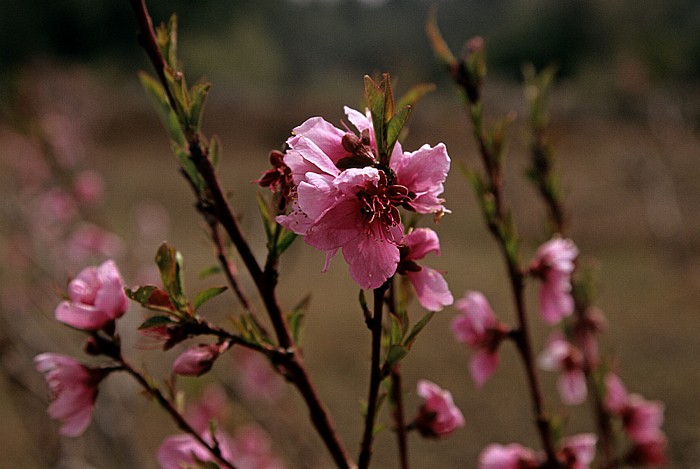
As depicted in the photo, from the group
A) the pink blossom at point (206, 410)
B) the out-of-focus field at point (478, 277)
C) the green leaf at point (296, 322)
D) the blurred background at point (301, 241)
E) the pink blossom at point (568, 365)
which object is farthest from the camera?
the out-of-focus field at point (478, 277)

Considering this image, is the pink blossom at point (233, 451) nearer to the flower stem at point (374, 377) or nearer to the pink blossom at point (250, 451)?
the pink blossom at point (250, 451)

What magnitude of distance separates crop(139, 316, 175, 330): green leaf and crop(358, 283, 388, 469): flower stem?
0.10 metres

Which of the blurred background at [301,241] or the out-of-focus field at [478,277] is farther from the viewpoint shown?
the out-of-focus field at [478,277]

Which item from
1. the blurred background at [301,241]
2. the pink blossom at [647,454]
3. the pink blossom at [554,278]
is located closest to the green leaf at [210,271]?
the blurred background at [301,241]

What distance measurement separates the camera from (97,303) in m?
0.32

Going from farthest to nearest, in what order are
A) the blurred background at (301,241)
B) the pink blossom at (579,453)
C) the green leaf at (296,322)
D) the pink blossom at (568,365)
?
1. the blurred background at (301,241)
2. the pink blossom at (568,365)
3. the pink blossom at (579,453)
4. the green leaf at (296,322)

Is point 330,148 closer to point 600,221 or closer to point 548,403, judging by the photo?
point 548,403

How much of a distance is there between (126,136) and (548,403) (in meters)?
8.82

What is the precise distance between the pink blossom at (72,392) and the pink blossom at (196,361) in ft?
0.22

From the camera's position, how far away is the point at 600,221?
555 centimetres

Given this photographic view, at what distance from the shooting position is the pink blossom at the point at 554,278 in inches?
18.1

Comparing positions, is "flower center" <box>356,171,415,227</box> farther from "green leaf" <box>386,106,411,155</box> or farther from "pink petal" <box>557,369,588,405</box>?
"pink petal" <box>557,369,588,405</box>

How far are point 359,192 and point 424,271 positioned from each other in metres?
0.06

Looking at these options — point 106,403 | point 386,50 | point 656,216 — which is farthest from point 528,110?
point 386,50
